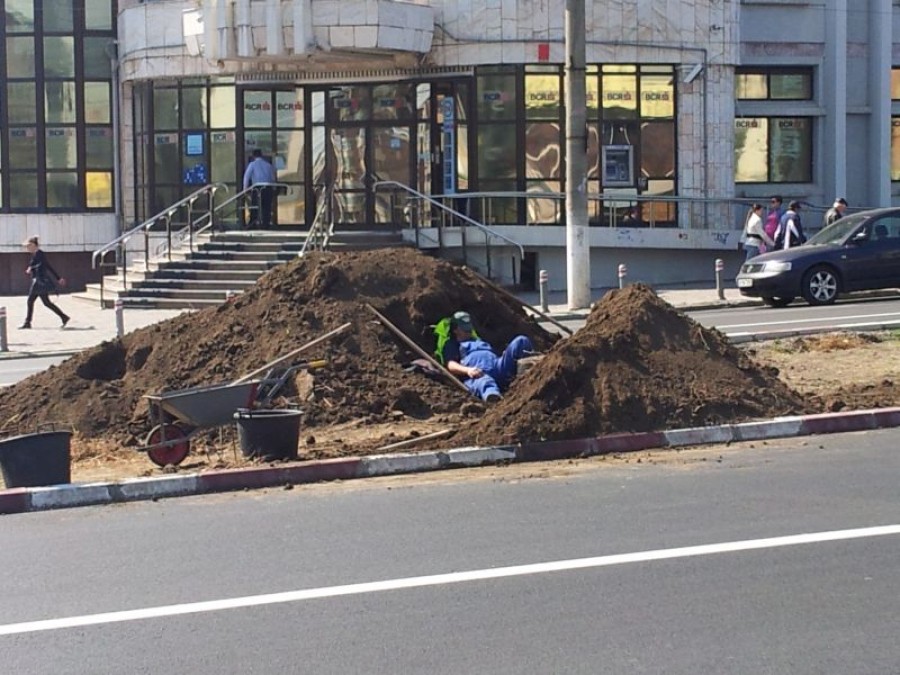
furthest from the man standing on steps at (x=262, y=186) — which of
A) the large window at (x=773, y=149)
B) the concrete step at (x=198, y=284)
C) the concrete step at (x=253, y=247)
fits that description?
the large window at (x=773, y=149)

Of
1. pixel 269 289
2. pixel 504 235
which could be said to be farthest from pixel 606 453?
pixel 504 235

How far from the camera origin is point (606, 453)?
34.8ft

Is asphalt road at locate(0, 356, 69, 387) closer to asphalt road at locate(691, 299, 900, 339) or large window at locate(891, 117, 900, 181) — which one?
asphalt road at locate(691, 299, 900, 339)

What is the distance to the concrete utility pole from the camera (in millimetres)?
22766

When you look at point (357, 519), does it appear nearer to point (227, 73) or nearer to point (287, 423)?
point (287, 423)

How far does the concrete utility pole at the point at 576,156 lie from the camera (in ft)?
74.7

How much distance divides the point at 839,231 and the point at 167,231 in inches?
535

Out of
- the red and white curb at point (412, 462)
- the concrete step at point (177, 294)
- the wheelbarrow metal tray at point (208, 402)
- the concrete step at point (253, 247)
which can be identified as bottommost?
the red and white curb at point (412, 462)

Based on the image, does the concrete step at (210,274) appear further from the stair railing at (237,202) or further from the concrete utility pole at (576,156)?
the concrete utility pole at (576,156)

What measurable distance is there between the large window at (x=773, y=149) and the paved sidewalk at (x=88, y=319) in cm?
588

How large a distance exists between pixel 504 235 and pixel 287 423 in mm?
18784

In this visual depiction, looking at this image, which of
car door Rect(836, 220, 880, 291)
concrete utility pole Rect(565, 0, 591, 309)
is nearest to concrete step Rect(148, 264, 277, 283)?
concrete utility pole Rect(565, 0, 591, 309)

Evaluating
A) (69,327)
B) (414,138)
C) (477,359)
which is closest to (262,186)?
(414,138)

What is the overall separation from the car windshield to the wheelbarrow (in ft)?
47.6
